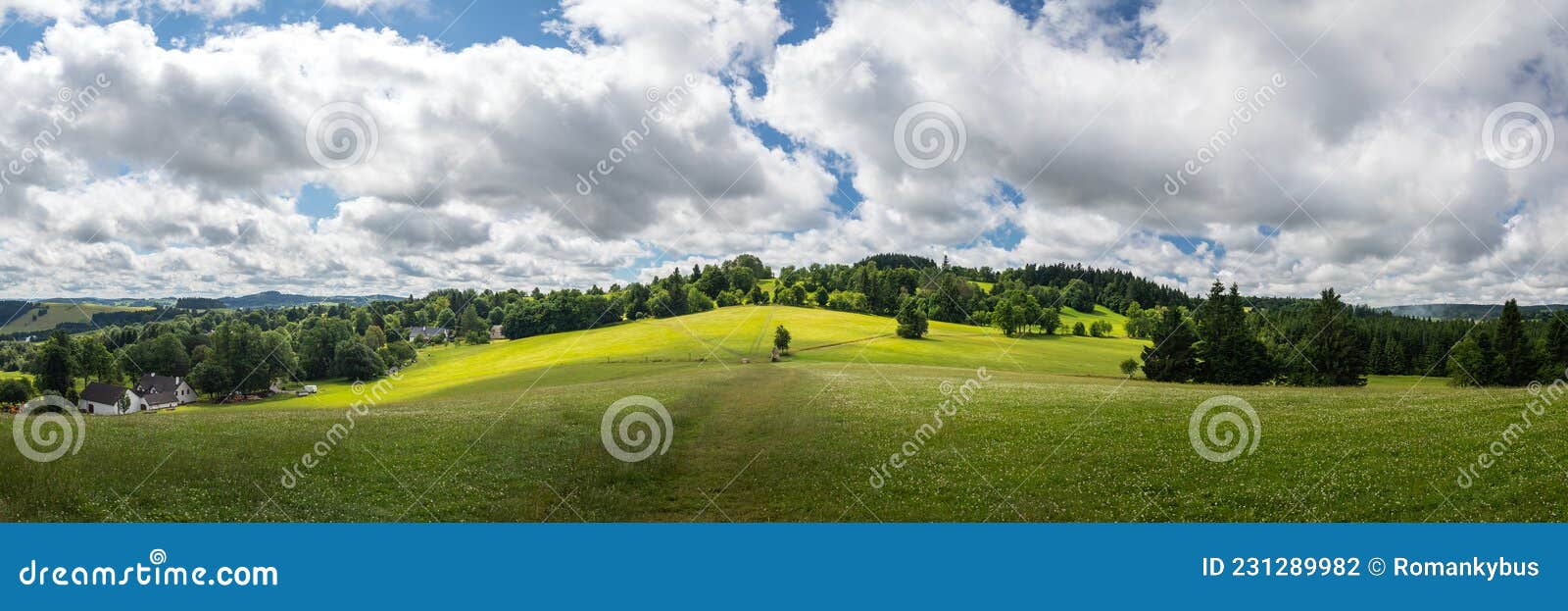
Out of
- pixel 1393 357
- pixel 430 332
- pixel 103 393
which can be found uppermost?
pixel 1393 357

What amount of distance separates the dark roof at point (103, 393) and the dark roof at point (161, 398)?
505 millimetres

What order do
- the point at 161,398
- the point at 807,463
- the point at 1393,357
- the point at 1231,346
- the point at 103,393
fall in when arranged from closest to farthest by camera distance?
the point at 807,463, the point at 103,393, the point at 161,398, the point at 1231,346, the point at 1393,357

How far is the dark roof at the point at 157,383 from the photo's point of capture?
53.1 ft

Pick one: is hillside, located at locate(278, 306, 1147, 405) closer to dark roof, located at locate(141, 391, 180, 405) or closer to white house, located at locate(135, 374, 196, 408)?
white house, located at locate(135, 374, 196, 408)

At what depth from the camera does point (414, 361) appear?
20.8 metres

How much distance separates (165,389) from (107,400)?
1.17 metres

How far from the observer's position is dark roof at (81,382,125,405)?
15570 mm

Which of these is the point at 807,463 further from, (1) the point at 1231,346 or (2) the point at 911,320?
(1) the point at 1231,346

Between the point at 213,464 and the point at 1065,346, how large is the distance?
35.2 meters

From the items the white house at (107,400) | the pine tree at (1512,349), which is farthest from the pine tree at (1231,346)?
the white house at (107,400)

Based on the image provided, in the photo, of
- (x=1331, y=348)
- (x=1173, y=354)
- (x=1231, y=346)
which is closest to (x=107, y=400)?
(x=1173, y=354)

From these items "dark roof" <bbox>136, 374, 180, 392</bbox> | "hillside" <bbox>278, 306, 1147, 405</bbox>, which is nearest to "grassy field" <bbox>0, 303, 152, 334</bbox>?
"dark roof" <bbox>136, 374, 180, 392</bbox>

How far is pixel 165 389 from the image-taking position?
16.3m

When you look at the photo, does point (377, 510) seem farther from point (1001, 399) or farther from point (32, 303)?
point (1001, 399)
